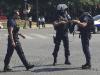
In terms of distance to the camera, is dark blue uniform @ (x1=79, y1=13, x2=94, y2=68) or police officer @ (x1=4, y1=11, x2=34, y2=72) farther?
dark blue uniform @ (x1=79, y1=13, x2=94, y2=68)

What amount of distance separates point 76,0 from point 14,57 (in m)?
53.5

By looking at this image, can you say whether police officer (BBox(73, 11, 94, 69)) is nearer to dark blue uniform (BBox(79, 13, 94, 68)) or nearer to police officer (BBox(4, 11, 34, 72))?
dark blue uniform (BBox(79, 13, 94, 68))

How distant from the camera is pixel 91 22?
48.7ft

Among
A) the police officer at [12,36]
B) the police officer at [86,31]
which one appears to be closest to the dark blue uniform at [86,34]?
the police officer at [86,31]

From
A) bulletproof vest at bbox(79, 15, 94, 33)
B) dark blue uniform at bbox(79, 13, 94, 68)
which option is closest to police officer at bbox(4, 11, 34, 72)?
dark blue uniform at bbox(79, 13, 94, 68)

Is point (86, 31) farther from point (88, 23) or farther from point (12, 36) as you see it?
point (12, 36)

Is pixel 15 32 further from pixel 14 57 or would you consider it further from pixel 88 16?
pixel 14 57

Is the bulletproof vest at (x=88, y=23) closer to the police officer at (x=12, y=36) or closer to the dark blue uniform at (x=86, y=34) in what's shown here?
the dark blue uniform at (x=86, y=34)

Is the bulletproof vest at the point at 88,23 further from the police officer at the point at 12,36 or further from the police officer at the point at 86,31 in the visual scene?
the police officer at the point at 12,36

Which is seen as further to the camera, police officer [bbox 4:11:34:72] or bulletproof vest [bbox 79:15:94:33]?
bulletproof vest [bbox 79:15:94:33]

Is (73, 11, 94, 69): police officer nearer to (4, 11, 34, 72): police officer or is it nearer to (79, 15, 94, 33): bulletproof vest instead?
(79, 15, 94, 33): bulletproof vest

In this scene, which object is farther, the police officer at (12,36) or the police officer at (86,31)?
the police officer at (86,31)

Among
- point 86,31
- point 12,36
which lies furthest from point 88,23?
point 12,36

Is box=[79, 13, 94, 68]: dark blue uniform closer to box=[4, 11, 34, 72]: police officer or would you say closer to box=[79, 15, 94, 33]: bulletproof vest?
box=[79, 15, 94, 33]: bulletproof vest
